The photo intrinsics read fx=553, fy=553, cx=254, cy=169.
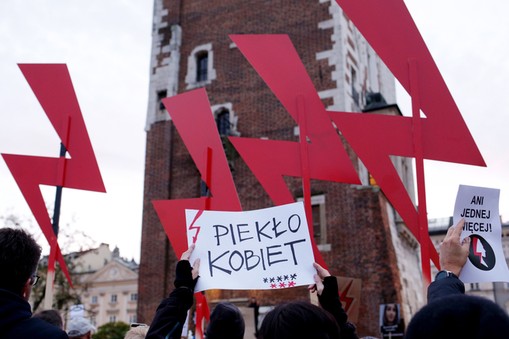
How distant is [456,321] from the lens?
151cm

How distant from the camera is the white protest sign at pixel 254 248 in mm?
3988

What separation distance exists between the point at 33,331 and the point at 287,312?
1.13 m

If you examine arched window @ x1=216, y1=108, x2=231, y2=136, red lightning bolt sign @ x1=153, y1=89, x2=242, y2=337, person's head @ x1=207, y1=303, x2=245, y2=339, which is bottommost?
person's head @ x1=207, y1=303, x2=245, y2=339

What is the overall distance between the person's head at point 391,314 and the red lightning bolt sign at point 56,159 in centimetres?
703

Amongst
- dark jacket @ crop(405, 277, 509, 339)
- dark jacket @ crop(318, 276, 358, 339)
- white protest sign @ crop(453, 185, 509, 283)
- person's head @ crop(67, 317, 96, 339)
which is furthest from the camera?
person's head @ crop(67, 317, 96, 339)

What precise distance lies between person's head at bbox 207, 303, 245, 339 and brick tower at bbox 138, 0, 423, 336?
10.8 meters

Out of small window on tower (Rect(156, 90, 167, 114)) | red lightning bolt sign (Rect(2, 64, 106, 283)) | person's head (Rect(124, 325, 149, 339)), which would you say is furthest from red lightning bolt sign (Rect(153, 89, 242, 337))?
small window on tower (Rect(156, 90, 167, 114))

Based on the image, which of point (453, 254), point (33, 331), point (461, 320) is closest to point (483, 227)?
point (453, 254)

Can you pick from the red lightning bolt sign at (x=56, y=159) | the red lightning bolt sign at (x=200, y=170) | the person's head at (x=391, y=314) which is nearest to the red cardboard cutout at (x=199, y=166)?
the red lightning bolt sign at (x=200, y=170)

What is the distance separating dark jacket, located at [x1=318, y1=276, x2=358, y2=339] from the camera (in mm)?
2996

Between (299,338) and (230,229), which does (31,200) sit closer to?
(230,229)

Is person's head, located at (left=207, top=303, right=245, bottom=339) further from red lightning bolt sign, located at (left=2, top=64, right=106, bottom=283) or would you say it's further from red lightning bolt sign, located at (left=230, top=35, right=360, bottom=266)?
red lightning bolt sign, located at (left=2, top=64, right=106, bottom=283)

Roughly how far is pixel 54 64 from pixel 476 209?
605cm

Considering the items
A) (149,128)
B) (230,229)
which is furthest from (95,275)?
(230,229)
